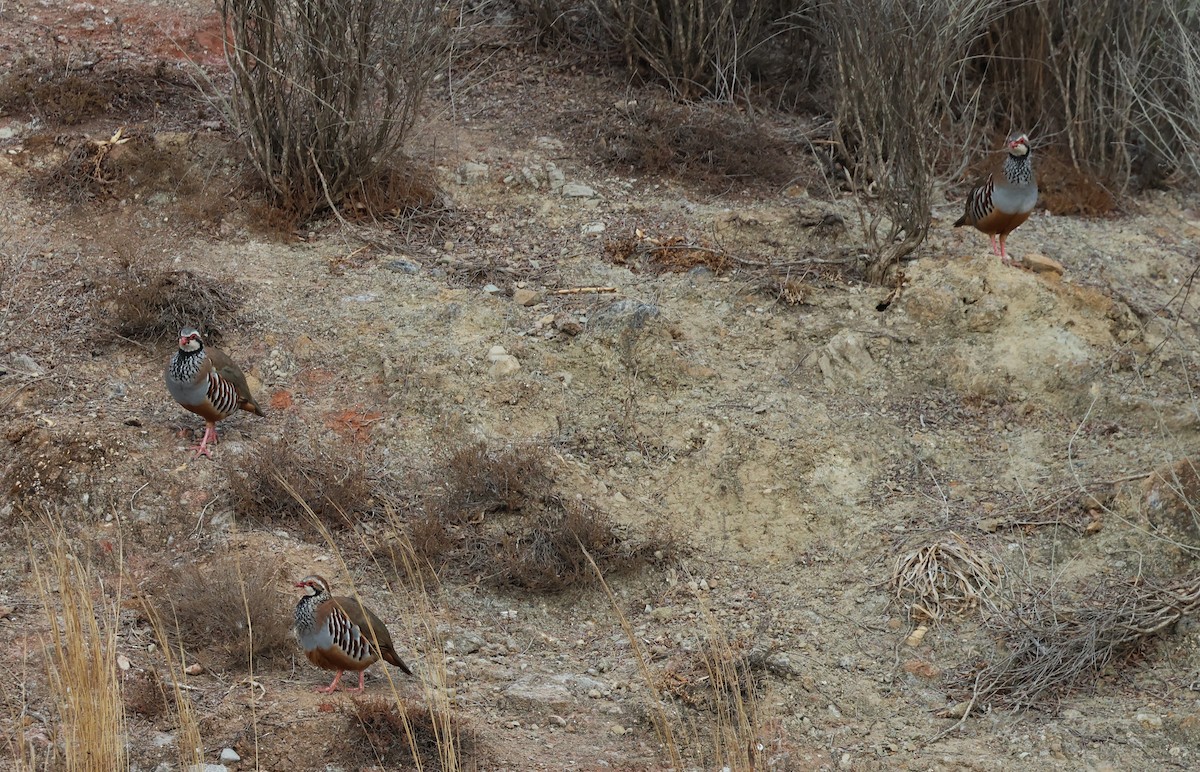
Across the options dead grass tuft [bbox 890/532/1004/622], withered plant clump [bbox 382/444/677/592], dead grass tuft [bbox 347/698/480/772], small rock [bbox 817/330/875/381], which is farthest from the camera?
small rock [bbox 817/330/875/381]

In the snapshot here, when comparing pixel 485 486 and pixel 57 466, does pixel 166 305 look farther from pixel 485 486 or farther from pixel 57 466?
pixel 485 486

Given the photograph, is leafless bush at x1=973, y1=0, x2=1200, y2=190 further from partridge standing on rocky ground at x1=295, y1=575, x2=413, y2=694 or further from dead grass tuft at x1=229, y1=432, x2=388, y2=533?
partridge standing on rocky ground at x1=295, y1=575, x2=413, y2=694

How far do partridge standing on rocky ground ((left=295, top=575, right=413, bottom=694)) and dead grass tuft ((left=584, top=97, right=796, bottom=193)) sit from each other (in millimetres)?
4827

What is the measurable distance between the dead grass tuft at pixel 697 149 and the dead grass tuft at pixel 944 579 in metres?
3.68

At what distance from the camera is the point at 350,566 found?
6.46 m

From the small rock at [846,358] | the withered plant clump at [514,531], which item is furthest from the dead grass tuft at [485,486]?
the small rock at [846,358]

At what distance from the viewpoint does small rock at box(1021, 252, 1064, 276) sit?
8.31m

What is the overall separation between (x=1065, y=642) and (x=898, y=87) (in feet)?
11.7

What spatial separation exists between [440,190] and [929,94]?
130 inches

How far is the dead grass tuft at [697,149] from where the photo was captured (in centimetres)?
938

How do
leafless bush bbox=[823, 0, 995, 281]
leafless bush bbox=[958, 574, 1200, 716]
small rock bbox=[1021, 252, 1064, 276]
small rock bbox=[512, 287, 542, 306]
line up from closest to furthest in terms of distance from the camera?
leafless bush bbox=[958, 574, 1200, 716] → leafless bush bbox=[823, 0, 995, 281] → small rock bbox=[512, 287, 542, 306] → small rock bbox=[1021, 252, 1064, 276]

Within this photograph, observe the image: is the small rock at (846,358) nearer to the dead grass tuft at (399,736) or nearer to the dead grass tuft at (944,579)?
the dead grass tuft at (944,579)

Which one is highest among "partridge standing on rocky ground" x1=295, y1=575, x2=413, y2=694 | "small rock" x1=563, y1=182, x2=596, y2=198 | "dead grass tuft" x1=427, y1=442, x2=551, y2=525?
"small rock" x1=563, y1=182, x2=596, y2=198

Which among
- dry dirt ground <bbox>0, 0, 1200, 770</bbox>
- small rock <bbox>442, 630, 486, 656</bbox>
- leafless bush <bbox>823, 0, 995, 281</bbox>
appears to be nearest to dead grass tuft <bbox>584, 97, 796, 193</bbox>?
dry dirt ground <bbox>0, 0, 1200, 770</bbox>
